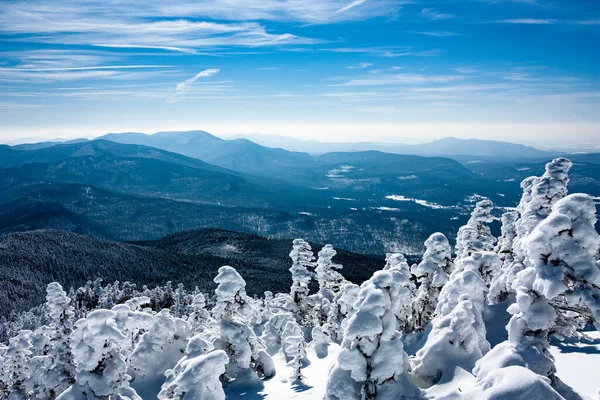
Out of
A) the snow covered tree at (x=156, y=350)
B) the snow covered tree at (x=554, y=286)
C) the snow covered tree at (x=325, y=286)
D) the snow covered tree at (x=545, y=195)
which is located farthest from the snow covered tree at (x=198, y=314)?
the snow covered tree at (x=554, y=286)

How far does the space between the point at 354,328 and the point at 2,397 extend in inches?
1518

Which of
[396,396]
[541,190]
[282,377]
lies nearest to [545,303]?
[396,396]

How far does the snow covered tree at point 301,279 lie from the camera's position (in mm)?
46344

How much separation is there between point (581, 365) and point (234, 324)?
2105 centimetres

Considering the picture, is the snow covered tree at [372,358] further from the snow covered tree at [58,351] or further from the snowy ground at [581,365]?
the snow covered tree at [58,351]

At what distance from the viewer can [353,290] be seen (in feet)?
106

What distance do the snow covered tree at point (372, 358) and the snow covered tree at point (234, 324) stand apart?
1338 cm

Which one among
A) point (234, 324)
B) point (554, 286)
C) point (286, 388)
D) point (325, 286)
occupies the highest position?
point (554, 286)

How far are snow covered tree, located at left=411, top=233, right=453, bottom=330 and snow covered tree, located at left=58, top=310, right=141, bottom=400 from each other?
2331 centimetres

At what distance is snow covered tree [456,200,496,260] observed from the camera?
108 feet

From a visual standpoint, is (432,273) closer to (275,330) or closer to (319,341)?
(319,341)

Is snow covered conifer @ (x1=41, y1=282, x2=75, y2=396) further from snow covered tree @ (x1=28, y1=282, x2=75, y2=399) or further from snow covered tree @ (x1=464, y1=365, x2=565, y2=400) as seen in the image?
snow covered tree @ (x1=464, y1=365, x2=565, y2=400)

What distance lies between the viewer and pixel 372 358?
15227 millimetres

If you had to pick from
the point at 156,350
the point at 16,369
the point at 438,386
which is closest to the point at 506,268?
the point at 438,386
